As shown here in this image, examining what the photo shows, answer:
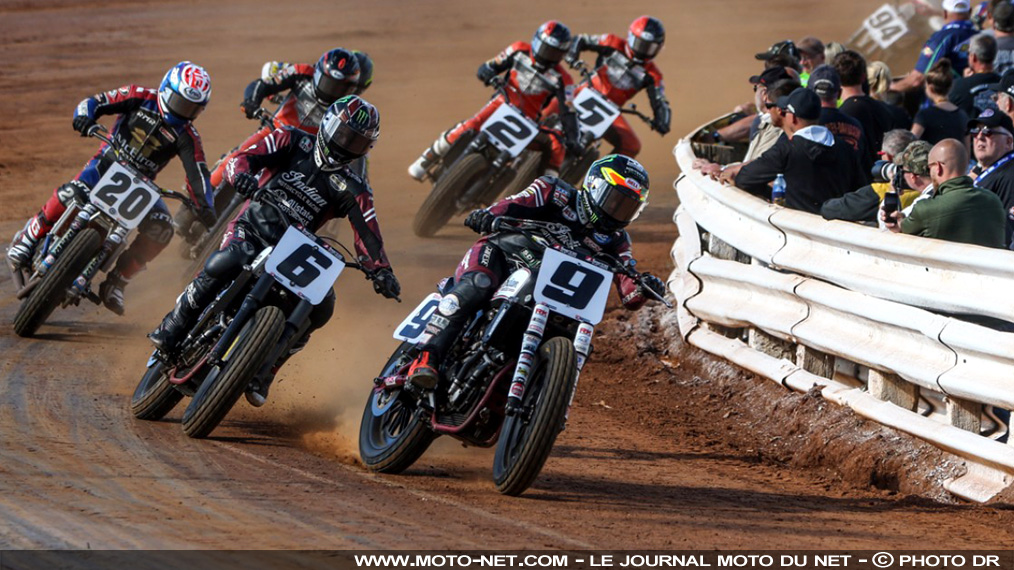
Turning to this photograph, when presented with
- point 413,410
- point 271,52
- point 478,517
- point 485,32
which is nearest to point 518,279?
point 413,410

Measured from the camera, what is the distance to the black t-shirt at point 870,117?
10.9m

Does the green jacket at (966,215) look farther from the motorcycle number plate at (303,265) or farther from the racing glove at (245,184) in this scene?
the racing glove at (245,184)

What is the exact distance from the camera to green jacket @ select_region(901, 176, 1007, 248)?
7.94 meters

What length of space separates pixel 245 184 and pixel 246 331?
0.94m

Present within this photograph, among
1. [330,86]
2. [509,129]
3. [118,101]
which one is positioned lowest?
[509,129]

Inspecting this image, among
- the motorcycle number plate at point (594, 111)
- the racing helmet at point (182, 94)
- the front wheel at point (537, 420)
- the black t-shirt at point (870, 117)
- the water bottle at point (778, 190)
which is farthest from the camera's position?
the motorcycle number plate at point (594, 111)

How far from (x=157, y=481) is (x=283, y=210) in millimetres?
2258

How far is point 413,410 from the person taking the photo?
795 centimetres

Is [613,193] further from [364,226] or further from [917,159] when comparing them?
[917,159]

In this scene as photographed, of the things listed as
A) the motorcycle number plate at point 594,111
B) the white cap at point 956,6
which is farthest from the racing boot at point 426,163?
the white cap at point 956,6

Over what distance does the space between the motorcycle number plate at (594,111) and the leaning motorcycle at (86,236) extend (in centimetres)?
626

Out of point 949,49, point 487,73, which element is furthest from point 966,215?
point 487,73

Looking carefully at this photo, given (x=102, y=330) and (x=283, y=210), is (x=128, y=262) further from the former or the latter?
(x=283, y=210)

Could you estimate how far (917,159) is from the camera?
335 inches
